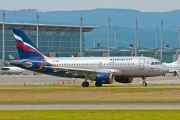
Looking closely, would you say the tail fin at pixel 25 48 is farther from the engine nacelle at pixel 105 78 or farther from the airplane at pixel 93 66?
the engine nacelle at pixel 105 78

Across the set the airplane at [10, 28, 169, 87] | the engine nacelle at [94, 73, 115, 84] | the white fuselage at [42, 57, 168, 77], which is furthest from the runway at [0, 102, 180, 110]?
the white fuselage at [42, 57, 168, 77]

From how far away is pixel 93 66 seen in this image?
3086 inches
